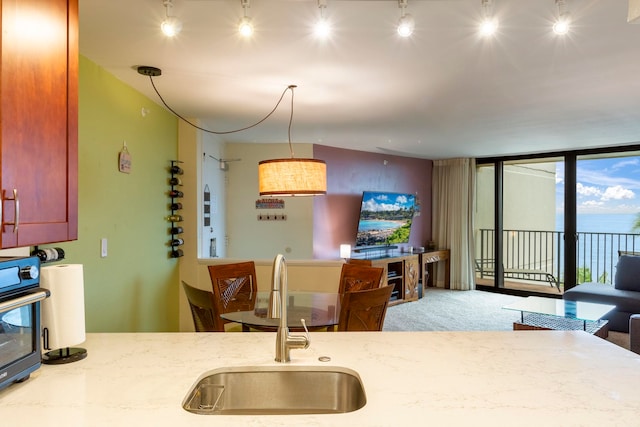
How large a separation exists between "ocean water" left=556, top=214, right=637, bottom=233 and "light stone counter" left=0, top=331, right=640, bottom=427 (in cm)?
558

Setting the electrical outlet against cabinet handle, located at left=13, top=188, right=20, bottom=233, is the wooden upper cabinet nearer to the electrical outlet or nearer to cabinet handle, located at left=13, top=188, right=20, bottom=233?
cabinet handle, located at left=13, top=188, right=20, bottom=233

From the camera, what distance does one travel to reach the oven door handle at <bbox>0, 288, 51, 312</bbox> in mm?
1106

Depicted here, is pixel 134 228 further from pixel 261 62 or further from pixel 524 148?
pixel 524 148

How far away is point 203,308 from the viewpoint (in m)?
2.35

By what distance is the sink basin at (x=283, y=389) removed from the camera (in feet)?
Answer: 4.36

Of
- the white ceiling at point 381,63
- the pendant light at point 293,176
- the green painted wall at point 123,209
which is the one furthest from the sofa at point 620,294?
the green painted wall at point 123,209

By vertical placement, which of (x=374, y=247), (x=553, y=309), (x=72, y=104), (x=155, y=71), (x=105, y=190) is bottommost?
(x=553, y=309)

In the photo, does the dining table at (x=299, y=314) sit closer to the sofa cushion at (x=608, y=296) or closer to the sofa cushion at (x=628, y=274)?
the sofa cushion at (x=608, y=296)

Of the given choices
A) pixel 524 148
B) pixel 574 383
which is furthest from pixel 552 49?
pixel 524 148

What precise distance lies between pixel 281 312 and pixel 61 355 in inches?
31.1

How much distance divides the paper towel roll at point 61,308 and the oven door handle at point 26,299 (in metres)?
0.08

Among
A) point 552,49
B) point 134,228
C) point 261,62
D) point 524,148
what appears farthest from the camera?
point 524,148

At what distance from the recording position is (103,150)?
112 inches

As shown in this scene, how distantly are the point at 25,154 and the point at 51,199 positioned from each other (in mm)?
176
